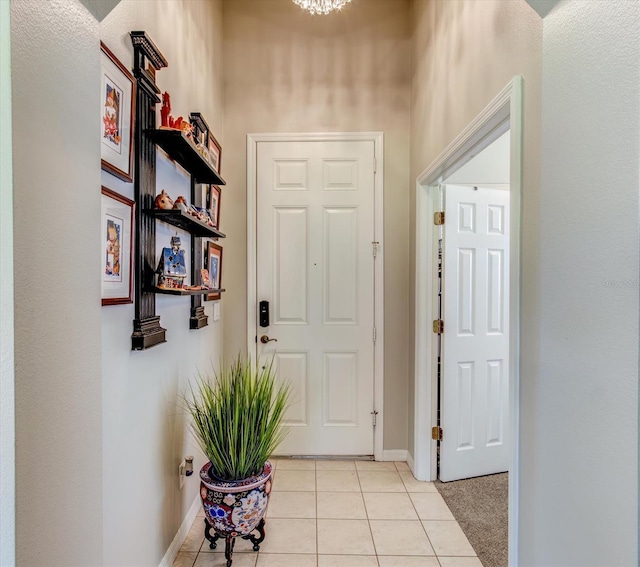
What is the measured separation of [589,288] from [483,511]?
180 cm

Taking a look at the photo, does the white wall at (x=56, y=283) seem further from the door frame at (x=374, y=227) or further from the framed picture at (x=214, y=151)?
the door frame at (x=374, y=227)

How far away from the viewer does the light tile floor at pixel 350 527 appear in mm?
1711

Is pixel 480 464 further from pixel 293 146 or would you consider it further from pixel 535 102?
pixel 293 146

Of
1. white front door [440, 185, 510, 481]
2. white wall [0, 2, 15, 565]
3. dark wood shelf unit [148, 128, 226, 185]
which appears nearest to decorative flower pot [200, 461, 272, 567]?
white wall [0, 2, 15, 565]

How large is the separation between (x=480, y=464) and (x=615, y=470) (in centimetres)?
192

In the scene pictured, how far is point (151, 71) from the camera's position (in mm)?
1438

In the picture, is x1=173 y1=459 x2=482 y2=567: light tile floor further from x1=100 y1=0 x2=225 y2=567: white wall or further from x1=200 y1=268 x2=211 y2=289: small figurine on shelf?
x1=200 y1=268 x2=211 y2=289: small figurine on shelf

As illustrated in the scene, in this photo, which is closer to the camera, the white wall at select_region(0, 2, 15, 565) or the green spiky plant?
the white wall at select_region(0, 2, 15, 565)

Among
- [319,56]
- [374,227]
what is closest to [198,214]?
[374,227]

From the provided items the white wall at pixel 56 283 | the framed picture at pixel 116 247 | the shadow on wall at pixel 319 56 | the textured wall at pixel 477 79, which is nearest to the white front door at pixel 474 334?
the textured wall at pixel 477 79

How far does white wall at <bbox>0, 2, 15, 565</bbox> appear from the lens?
26.1 inches

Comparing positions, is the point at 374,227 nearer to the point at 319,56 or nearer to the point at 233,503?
the point at 319,56

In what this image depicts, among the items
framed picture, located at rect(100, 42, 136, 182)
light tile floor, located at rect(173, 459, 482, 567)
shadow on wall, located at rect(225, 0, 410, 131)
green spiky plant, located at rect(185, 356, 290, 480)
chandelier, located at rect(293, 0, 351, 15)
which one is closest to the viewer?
framed picture, located at rect(100, 42, 136, 182)

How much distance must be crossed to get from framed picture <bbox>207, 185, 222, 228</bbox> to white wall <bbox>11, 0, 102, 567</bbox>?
4.14 ft
